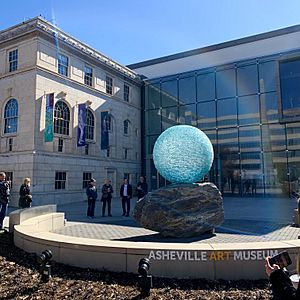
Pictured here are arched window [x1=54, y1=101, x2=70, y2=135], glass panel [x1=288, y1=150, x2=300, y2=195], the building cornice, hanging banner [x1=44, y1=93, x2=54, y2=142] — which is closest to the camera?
hanging banner [x1=44, y1=93, x2=54, y2=142]

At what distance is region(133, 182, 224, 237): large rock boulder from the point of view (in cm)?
754

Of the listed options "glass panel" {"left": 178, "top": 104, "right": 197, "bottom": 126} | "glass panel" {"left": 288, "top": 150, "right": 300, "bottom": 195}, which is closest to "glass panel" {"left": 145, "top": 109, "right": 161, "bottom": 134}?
"glass panel" {"left": 178, "top": 104, "right": 197, "bottom": 126}

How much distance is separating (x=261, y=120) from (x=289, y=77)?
420cm

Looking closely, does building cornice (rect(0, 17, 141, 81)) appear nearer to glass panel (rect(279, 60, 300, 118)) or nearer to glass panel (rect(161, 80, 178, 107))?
glass panel (rect(161, 80, 178, 107))

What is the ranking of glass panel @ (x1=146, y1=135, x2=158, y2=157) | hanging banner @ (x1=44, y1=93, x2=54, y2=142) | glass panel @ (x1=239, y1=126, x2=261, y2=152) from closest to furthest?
hanging banner @ (x1=44, y1=93, x2=54, y2=142) < glass panel @ (x1=239, y1=126, x2=261, y2=152) < glass panel @ (x1=146, y1=135, x2=158, y2=157)

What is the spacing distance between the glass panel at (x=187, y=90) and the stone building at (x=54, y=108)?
24.3ft

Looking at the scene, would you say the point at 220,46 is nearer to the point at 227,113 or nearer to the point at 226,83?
the point at 226,83

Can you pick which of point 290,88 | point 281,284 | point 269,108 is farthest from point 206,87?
point 281,284

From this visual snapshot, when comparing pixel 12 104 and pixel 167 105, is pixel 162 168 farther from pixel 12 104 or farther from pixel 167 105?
pixel 167 105

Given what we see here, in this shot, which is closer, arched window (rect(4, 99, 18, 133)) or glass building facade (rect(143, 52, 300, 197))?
arched window (rect(4, 99, 18, 133))

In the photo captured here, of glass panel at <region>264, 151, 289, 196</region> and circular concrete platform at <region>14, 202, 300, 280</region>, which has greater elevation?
glass panel at <region>264, 151, 289, 196</region>

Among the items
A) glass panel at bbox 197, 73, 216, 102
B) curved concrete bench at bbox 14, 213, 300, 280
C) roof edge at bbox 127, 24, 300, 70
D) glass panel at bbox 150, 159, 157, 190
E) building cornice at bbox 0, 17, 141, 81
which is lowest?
curved concrete bench at bbox 14, 213, 300, 280

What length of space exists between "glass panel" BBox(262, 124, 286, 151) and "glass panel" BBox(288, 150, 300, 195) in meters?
1.01

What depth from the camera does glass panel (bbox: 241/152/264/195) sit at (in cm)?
2561
